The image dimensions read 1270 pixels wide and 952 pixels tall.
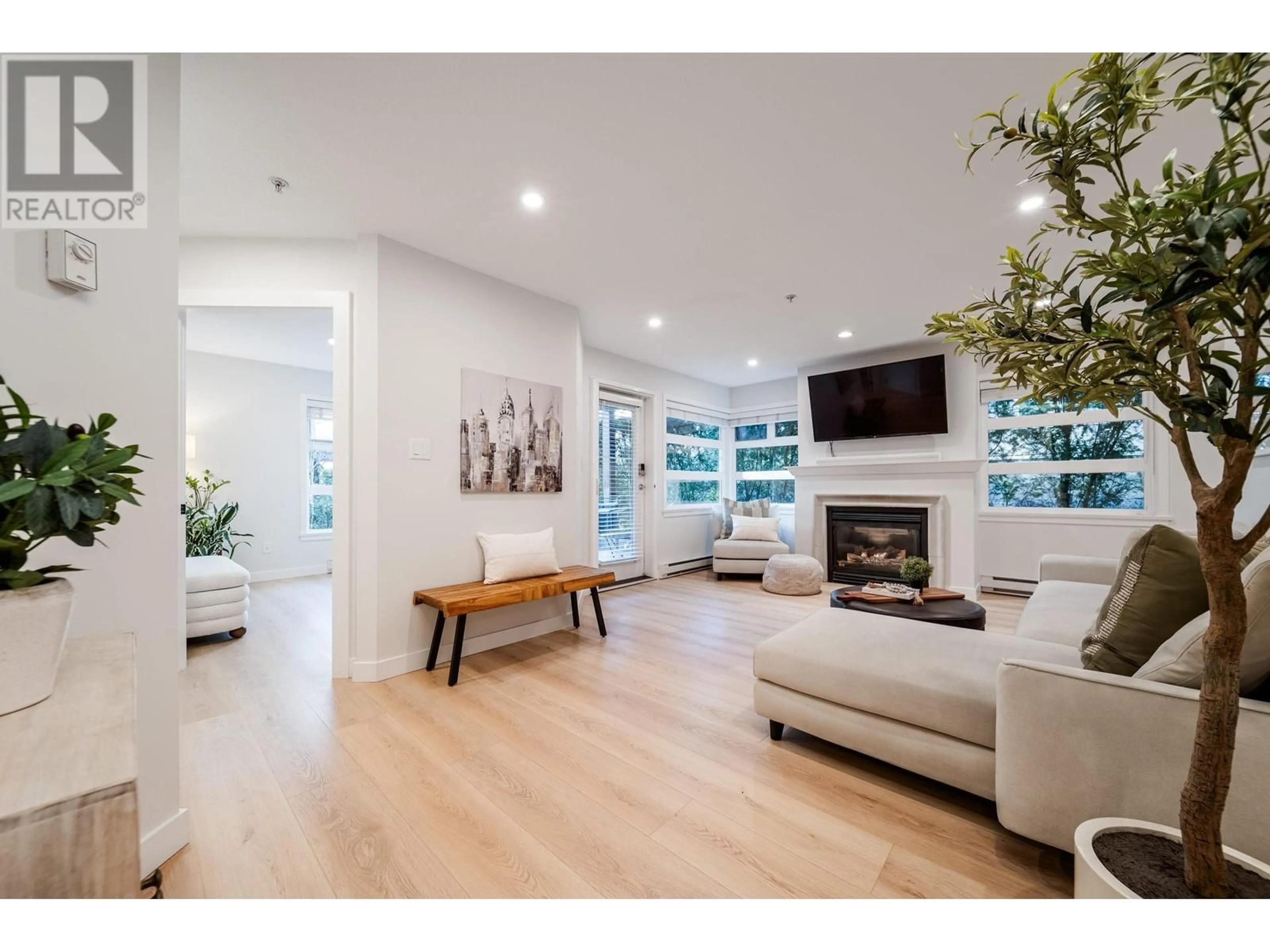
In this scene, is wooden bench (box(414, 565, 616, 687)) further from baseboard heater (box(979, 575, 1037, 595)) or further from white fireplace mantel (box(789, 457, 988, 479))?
baseboard heater (box(979, 575, 1037, 595))

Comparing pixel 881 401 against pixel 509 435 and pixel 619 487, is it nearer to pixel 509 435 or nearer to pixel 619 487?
pixel 619 487

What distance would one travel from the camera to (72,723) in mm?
667

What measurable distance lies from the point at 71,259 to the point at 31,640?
2.95 feet

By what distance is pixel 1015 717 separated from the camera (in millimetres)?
1283

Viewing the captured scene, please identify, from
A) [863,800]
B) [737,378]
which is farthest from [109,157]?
[737,378]

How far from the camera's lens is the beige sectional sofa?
109 centimetres

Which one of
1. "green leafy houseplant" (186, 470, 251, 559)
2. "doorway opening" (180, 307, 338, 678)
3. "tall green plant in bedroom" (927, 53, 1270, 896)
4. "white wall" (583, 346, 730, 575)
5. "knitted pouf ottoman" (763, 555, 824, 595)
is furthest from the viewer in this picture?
"white wall" (583, 346, 730, 575)

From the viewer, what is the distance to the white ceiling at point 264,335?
151 inches

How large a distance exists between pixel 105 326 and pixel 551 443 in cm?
242

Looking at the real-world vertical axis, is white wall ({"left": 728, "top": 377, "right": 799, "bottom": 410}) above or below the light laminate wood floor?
above

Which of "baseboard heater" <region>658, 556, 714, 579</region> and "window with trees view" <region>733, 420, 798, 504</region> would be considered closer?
"baseboard heater" <region>658, 556, 714, 579</region>

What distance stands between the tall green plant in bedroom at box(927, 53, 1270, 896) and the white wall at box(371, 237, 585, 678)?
2678 millimetres

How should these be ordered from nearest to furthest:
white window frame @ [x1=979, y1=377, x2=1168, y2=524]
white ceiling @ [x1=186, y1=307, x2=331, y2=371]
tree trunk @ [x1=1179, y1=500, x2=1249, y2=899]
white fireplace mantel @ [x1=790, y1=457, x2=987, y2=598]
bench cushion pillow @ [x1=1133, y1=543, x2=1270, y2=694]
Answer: tree trunk @ [x1=1179, y1=500, x2=1249, y2=899] → bench cushion pillow @ [x1=1133, y1=543, x2=1270, y2=694] → white ceiling @ [x1=186, y1=307, x2=331, y2=371] → white window frame @ [x1=979, y1=377, x2=1168, y2=524] → white fireplace mantel @ [x1=790, y1=457, x2=987, y2=598]

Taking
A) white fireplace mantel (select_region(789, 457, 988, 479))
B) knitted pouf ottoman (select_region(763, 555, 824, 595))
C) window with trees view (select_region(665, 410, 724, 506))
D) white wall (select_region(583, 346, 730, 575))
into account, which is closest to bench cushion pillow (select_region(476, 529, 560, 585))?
white wall (select_region(583, 346, 730, 575))
